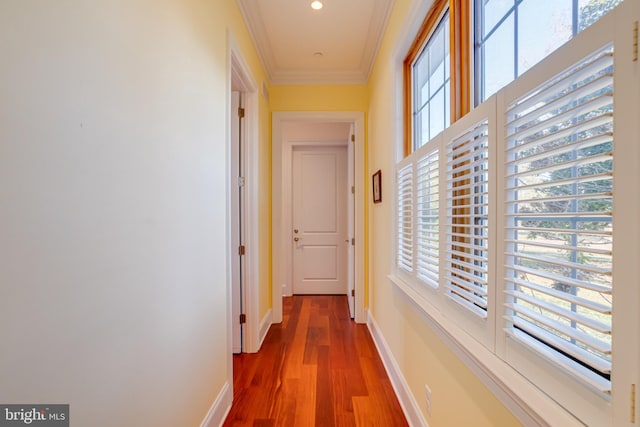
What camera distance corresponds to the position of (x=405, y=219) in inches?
74.5

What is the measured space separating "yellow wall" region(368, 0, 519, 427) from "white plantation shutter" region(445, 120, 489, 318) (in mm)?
266

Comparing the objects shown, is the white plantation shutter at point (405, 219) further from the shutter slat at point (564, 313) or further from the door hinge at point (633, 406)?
the door hinge at point (633, 406)

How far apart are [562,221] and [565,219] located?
0.02m

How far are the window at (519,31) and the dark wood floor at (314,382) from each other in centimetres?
183

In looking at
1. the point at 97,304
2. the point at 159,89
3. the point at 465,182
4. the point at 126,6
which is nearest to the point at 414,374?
the point at 465,182

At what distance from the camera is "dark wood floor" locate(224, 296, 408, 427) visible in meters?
1.73

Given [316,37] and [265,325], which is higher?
[316,37]

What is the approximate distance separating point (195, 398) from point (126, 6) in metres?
1.60

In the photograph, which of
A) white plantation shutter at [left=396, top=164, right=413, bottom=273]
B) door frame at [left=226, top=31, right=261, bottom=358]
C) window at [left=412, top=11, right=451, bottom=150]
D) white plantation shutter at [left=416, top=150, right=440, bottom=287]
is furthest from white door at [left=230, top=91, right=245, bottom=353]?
white plantation shutter at [left=416, top=150, right=440, bottom=287]

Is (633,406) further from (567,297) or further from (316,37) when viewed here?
(316,37)

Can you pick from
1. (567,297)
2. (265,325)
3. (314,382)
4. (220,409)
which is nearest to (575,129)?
(567,297)

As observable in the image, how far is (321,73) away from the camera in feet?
10.5

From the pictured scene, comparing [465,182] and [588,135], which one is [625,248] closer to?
[588,135]

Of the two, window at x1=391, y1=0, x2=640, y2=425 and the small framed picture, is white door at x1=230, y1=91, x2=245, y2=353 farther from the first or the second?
window at x1=391, y1=0, x2=640, y2=425
